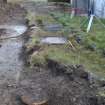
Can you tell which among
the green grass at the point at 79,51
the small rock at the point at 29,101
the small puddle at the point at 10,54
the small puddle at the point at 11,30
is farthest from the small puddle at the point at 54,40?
the small rock at the point at 29,101

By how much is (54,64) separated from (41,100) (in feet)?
5.57

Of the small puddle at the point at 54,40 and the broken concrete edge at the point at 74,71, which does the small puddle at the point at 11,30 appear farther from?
the broken concrete edge at the point at 74,71

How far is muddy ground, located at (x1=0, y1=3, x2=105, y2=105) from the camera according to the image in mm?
4871

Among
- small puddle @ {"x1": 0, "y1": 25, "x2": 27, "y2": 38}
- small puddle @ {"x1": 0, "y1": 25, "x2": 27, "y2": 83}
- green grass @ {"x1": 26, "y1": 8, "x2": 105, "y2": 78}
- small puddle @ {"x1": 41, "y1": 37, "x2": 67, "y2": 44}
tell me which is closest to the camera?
green grass @ {"x1": 26, "y1": 8, "x2": 105, "y2": 78}

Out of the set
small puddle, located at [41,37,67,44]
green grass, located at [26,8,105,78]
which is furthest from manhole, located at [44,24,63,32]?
small puddle, located at [41,37,67,44]

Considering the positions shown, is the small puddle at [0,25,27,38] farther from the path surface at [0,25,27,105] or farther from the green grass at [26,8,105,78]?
the green grass at [26,8,105,78]

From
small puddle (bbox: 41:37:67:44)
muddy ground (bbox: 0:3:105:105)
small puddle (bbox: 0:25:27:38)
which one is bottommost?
small puddle (bbox: 0:25:27:38)

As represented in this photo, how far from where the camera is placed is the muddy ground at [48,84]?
4871 millimetres

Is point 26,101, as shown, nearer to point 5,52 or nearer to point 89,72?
point 89,72

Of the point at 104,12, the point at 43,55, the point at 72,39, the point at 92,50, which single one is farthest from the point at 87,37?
the point at 104,12

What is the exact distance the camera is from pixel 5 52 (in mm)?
8406

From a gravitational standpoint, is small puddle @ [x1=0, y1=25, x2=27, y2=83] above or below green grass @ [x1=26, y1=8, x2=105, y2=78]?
below

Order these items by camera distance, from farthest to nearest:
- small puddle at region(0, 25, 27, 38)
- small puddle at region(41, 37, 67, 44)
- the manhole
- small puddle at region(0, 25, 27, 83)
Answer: small puddle at region(0, 25, 27, 38) < the manhole < small puddle at region(41, 37, 67, 44) < small puddle at region(0, 25, 27, 83)

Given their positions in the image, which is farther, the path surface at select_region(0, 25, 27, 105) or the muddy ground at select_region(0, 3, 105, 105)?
the path surface at select_region(0, 25, 27, 105)
